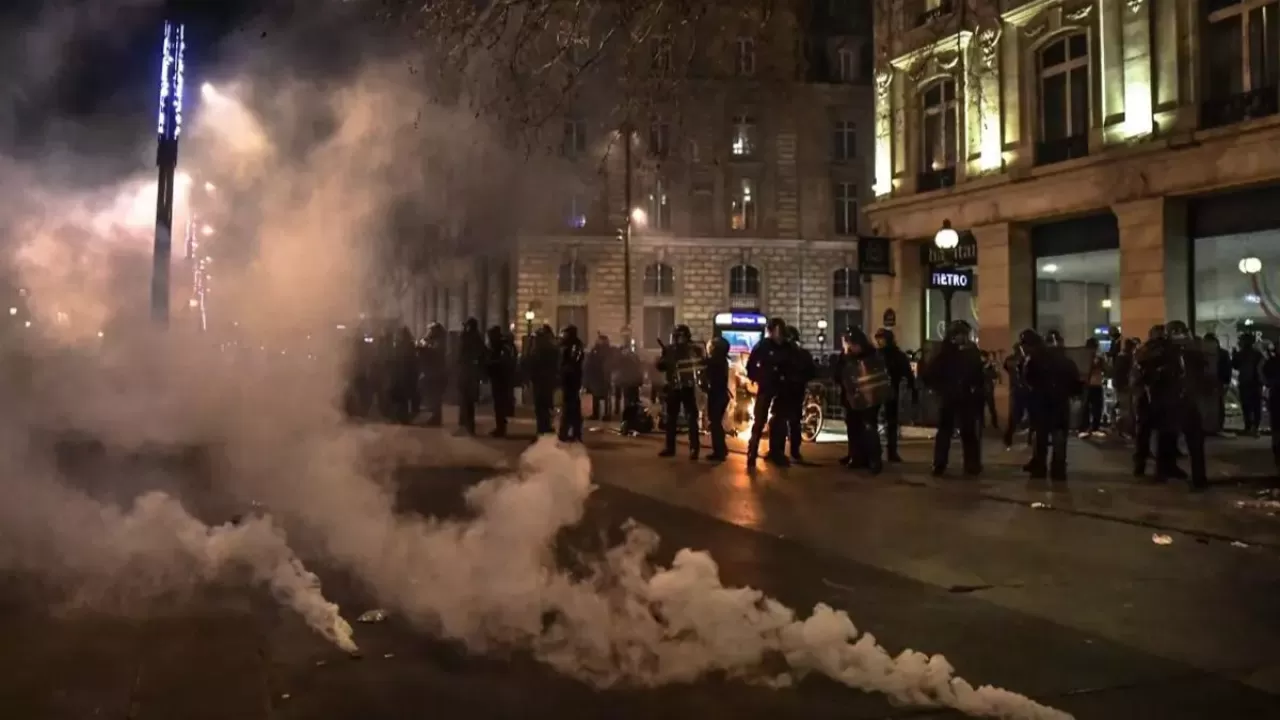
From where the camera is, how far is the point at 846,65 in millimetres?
49625

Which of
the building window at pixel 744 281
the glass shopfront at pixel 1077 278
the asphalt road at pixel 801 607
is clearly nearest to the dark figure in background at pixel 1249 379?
the glass shopfront at pixel 1077 278

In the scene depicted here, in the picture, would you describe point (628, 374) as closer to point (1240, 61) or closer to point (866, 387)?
point (866, 387)

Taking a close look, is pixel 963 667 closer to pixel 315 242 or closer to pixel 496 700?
pixel 496 700

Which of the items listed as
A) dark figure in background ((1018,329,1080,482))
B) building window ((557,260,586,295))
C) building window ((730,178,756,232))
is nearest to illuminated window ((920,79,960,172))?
dark figure in background ((1018,329,1080,482))

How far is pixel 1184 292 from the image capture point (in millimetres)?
18906

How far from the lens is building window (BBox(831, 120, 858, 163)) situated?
167 feet

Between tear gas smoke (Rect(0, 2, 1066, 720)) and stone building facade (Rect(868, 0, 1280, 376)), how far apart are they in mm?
8961

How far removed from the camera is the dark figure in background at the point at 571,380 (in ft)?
48.7

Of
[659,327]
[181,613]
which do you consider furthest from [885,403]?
[659,327]

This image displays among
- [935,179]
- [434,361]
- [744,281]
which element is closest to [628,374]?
[434,361]

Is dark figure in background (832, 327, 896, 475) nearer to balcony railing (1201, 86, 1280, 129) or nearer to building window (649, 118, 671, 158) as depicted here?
building window (649, 118, 671, 158)

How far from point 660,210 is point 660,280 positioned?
3.25 metres

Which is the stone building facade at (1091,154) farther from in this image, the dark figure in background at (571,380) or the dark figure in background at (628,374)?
the dark figure in background at (628,374)

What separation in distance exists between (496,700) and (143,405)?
9939 mm
